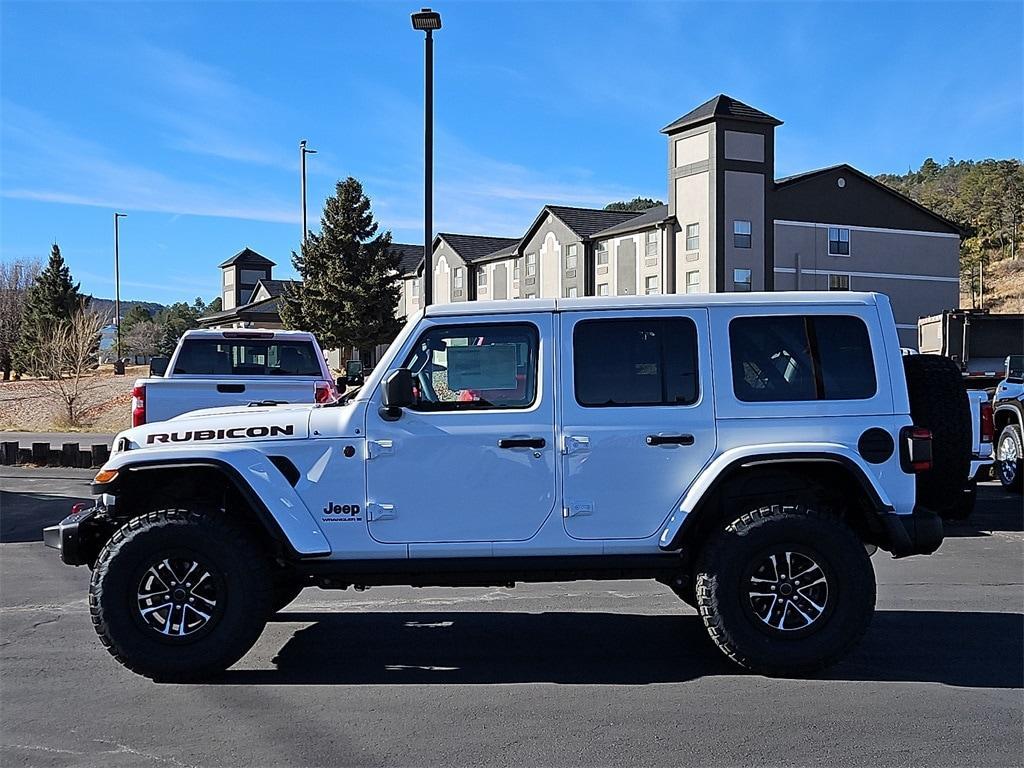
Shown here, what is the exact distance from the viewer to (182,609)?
18.8 ft

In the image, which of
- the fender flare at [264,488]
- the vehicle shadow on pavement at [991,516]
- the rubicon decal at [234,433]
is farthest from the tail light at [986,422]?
the rubicon decal at [234,433]

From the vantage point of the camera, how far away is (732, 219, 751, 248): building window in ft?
167

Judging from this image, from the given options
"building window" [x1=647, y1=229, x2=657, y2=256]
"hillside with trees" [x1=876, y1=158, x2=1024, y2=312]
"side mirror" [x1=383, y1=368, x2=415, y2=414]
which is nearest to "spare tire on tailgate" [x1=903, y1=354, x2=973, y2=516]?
"side mirror" [x1=383, y1=368, x2=415, y2=414]

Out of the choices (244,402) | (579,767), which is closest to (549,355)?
(579,767)

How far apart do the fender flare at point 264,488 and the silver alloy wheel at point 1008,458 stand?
1080cm

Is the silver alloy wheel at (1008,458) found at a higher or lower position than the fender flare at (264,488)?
lower

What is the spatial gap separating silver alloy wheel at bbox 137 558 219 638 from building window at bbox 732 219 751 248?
47556 millimetres

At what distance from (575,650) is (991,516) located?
7.59 meters

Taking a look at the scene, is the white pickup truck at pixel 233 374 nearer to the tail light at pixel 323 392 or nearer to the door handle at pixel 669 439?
the tail light at pixel 323 392

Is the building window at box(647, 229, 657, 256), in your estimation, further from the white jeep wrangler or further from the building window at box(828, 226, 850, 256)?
the white jeep wrangler

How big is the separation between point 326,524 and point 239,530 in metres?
0.52

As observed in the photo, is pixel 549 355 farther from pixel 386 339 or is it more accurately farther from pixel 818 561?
pixel 386 339

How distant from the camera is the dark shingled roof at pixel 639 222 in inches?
2094

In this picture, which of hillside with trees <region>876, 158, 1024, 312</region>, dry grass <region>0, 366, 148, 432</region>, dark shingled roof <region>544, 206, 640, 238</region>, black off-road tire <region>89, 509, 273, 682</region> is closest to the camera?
black off-road tire <region>89, 509, 273, 682</region>
